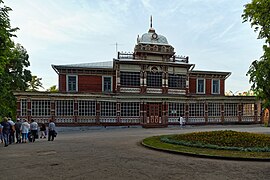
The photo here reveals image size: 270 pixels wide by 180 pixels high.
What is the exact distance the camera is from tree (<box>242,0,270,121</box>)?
16.4 m

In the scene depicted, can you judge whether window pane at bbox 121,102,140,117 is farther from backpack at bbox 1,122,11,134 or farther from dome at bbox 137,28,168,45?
backpack at bbox 1,122,11,134

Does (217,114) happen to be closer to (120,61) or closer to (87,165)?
(120,61)

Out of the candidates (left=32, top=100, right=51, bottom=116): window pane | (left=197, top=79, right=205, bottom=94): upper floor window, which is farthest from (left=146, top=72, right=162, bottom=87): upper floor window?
(left=32, top=100, right=51, bottom=116): window pane

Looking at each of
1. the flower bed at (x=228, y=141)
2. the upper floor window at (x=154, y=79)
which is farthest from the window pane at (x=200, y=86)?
the flower bed at (x=228, y=141)

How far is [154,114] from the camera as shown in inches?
1242

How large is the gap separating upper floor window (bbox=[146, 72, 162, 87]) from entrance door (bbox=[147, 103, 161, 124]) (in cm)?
283

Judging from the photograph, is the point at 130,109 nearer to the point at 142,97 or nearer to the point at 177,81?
the point at 142,97

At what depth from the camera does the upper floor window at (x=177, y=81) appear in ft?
110

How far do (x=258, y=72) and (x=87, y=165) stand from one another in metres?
13.7

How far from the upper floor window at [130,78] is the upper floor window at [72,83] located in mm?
5974

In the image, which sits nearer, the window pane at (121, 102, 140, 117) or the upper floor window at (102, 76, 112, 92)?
the window pane at (121, 102, 140, 117)

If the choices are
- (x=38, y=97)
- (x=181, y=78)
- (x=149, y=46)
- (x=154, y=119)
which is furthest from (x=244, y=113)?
(x=38, y=97)

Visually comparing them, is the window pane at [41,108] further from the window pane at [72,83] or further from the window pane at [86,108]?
the window pane at [72,83]

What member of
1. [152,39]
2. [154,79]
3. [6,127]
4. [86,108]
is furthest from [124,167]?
[152,39]
